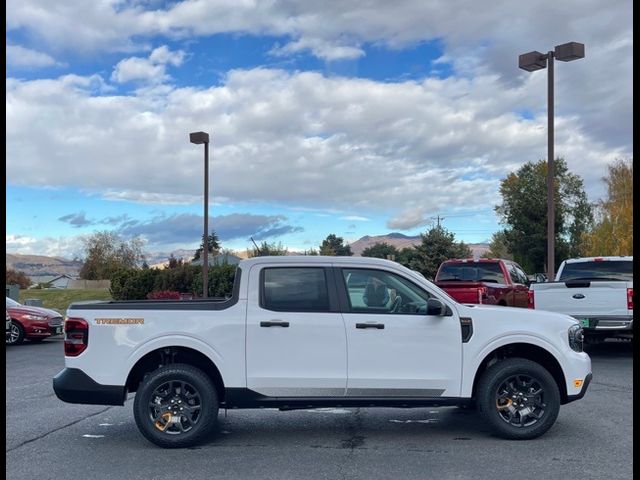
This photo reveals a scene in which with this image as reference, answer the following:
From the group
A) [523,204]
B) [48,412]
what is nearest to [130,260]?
[523,204]

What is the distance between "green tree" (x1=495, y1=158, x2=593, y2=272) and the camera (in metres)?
56.6

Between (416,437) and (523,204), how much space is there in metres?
53.6

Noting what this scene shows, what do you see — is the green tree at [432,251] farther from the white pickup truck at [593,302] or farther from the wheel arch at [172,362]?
the wheel arch at [172,362]

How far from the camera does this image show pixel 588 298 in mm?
12672

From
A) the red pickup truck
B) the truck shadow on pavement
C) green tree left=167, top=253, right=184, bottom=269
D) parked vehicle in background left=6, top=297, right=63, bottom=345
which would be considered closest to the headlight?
the red pickup truck

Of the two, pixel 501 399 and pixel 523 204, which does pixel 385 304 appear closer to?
pixel 501 399

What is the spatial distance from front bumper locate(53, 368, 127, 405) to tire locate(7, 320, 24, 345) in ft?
37.0

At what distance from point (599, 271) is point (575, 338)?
24.4 ft

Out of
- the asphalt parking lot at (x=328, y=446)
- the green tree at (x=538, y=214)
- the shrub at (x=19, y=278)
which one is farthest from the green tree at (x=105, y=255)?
the asphalt parking lot at (x=328, y=446)

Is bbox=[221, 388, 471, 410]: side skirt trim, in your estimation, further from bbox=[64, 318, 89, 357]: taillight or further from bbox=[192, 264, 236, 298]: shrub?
bbox=[192, 264, 236, 298]: shrub

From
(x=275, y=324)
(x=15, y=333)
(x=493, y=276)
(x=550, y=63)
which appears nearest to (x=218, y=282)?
(x=15, y=333)

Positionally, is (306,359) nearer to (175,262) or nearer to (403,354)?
(403,354)

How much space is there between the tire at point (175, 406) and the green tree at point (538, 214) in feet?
171

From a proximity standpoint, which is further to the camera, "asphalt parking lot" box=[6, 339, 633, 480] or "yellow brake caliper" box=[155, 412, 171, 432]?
"yellow brake caliper" box=[155, 412, 171, 432]
